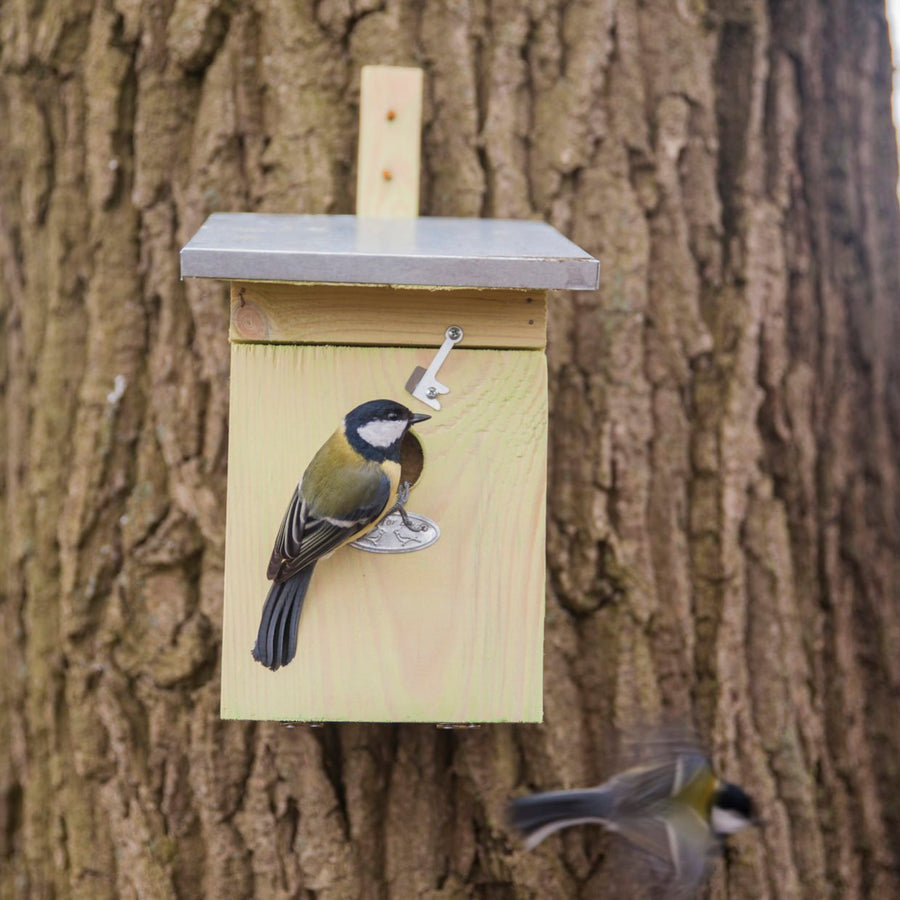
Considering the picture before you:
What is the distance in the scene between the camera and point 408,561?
1.90 m

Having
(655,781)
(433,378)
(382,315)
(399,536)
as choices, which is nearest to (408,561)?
(399,536)

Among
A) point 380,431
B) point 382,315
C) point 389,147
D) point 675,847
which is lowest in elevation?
point 675,847

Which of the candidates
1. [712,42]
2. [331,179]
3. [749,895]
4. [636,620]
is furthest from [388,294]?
[749,895]

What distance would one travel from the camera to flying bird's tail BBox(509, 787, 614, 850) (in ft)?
7.04

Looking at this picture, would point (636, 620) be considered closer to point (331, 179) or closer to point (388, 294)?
point (388, 294)

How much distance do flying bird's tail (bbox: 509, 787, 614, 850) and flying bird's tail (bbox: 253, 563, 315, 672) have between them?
2.07 ft

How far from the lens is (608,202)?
8.26ft

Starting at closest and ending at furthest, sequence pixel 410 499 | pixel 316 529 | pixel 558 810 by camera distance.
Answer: pixel 316 529 < pixel 410 499 < pixel 558 810

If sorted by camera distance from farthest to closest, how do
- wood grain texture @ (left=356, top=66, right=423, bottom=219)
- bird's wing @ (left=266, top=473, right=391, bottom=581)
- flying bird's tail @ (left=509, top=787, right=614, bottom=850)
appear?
wood grain texture @ (left=356, top=66, right=423, bottom=219), flying bird's tail @ (left=509, top=787, right=614, bottom=850), bird's wing @ (left=266, top=473, right=391, bottom=581)

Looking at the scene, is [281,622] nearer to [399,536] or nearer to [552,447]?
[399,536]

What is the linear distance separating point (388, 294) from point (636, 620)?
1.01 m

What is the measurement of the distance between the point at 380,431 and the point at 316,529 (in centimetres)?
20

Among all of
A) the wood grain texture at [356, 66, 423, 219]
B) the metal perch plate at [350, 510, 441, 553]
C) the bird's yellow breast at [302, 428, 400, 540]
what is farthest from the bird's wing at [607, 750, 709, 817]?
the wood grain texture at [356, 66, 423, 219]

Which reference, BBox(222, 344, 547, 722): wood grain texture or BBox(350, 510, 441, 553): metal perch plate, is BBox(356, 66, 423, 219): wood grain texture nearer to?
BBox(222, 344, 547, 722): wood grain texture
